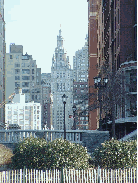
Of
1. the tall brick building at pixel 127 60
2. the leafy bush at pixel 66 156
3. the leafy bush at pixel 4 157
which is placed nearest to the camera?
the leafy bush at pixel 66 156

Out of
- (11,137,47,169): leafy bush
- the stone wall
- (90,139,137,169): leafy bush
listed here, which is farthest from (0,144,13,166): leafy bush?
the stone wall

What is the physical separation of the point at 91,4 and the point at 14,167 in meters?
91.4

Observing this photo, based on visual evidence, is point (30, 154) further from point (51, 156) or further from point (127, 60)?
point (127, 60)

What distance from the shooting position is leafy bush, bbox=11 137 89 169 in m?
24.0

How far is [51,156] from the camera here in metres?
24.3

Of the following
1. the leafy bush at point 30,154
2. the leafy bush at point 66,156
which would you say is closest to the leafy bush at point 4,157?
the leafy bush at point 30,154

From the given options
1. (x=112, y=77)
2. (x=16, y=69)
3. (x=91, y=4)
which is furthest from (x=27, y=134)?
(x=16, y=69)

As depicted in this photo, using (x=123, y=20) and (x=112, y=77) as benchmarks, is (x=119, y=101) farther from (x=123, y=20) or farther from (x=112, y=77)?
(x=123, y=20)

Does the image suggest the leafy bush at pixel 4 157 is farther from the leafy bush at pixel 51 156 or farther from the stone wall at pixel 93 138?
the stone wall at pixel 93 138

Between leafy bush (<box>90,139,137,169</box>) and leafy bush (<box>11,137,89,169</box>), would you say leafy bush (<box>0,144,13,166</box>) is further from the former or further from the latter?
leafy bush (<box>90,139,137,169</box>)

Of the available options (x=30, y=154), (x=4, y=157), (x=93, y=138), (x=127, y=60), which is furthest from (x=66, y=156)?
(x=127, y=60)

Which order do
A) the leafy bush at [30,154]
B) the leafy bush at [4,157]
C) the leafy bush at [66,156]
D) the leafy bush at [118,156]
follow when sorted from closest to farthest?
the leafy bush at [66,156] < the leafy bush at [118,156] < the leafy bush at [30,154] < the leafy bush at [4,157]

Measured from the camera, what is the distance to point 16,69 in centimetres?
19775

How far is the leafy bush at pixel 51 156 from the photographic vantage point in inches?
944
